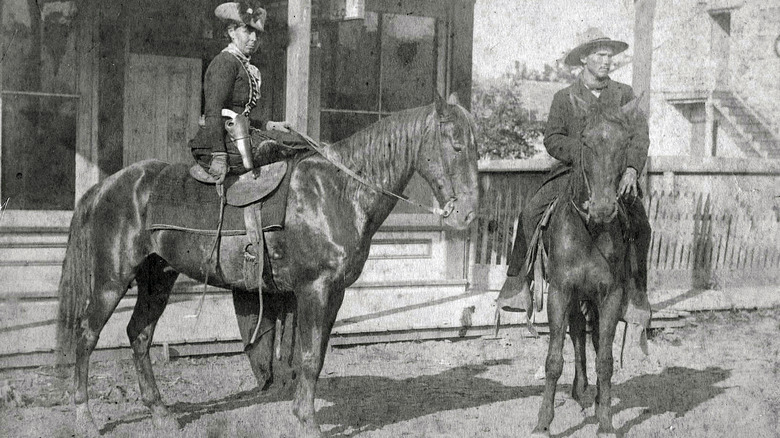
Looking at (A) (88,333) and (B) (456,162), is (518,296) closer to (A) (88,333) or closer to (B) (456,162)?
(B) (456,162)

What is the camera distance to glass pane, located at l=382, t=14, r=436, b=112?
42.4 ft

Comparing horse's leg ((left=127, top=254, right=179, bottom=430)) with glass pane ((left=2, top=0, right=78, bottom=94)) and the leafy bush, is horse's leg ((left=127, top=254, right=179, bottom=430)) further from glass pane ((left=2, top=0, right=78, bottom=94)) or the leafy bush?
the leafy bush

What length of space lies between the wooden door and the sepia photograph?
1.3 inches

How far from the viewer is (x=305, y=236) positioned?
18.5ft

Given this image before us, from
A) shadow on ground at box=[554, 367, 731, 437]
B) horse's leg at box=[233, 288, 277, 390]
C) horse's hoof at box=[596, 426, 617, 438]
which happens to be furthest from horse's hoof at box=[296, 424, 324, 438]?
horse's hoof at box=[596, 426, 617, 438]

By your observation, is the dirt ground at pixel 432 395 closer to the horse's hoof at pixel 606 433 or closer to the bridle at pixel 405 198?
the horse's hoof at pixel 606 433

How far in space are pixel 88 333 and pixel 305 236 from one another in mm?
1663

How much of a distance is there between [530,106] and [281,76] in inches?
1128

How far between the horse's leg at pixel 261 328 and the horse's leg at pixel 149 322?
54 cm

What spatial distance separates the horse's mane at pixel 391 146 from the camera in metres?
5.59

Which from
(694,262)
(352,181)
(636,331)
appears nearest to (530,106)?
(694,262)

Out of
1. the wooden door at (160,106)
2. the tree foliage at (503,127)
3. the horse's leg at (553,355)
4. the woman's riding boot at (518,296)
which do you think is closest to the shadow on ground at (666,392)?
the horse's leg at (553,355)

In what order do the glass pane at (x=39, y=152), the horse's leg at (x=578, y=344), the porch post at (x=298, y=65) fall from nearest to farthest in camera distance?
the horse's leg at (x=578, y=344), the porch post at (x=298, y=65), the glass pane at (x=39, y=152)

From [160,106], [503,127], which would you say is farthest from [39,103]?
[503,127]
